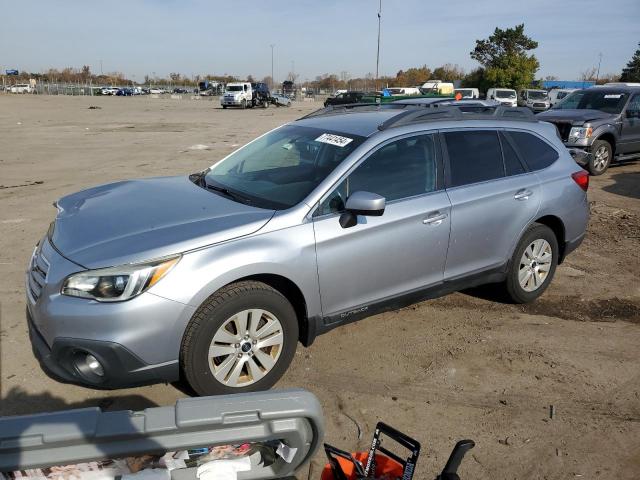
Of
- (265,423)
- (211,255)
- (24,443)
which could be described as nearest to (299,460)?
(265,423)

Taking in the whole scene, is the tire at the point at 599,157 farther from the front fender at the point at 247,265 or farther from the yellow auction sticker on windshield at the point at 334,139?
the front fender at the point at 247,265

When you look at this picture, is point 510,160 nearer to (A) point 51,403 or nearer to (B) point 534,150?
(B) point 534,150

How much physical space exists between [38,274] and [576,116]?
11260 millimetres

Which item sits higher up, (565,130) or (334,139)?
(334,139)

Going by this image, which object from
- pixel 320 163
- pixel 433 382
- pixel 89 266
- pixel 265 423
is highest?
pixel 320 163

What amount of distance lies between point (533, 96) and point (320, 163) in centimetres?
3475

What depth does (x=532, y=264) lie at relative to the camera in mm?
4809

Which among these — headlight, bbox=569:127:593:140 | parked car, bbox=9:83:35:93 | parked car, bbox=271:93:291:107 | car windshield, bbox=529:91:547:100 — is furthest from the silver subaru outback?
parked car, bbox=9:83:35:93

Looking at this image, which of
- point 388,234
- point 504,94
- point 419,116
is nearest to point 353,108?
point 419,116

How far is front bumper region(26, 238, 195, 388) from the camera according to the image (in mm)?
2805

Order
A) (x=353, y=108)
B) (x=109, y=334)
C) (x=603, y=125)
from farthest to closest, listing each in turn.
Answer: (x=603, y=125)
(x=353, y=108)
(x=109, y=334)

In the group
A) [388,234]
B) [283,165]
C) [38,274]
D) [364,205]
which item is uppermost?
[283,165]

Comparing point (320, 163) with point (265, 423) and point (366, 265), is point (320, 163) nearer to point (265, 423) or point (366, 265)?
point (366, 265)

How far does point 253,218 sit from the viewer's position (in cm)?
331
